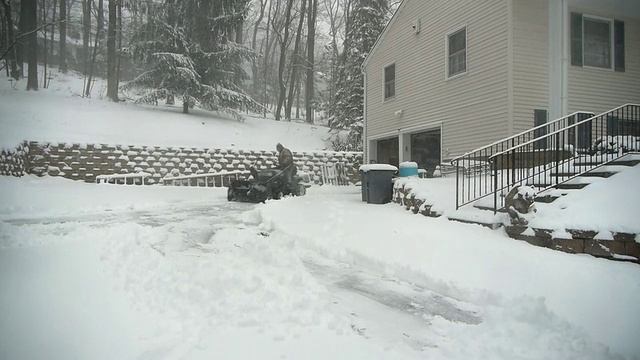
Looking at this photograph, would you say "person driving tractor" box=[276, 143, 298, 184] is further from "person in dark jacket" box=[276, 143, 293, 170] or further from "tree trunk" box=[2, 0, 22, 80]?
"tree trunk" box=[2, 0, 22, 80]

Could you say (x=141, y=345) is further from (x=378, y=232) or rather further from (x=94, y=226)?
(x=378, y=232)

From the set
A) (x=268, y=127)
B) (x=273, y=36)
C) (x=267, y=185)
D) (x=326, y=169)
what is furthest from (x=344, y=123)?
(x=267, y=185)

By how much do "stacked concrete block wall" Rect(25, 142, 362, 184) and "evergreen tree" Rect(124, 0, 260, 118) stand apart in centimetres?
218

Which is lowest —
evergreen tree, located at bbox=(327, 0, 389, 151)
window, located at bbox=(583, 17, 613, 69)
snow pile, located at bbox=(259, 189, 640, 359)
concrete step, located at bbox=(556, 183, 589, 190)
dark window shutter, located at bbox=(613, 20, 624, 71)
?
snow pile, located at bbox=(259, 189, 640, 359)

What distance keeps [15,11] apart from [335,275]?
2495mm

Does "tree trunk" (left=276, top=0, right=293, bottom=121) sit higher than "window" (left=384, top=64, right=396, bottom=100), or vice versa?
"tree trunk" (left=276, top=0, right=293, bottom=121)

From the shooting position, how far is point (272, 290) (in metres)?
2.27

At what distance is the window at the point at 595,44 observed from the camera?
646 centimetres

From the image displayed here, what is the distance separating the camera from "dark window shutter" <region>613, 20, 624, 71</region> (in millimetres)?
5199

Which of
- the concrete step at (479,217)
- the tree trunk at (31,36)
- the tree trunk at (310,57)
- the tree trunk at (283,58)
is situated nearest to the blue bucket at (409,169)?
the concrete step at (479,217)

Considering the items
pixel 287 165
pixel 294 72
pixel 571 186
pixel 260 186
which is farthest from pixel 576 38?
pixel 294 72

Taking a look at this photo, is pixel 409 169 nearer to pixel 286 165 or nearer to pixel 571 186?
pixel 286 165

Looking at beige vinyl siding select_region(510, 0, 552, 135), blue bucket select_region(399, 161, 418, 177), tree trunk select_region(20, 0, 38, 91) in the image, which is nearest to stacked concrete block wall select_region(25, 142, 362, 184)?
blue bucket select_region(399, 161, 418, 177)

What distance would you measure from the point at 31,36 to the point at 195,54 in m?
7.34
